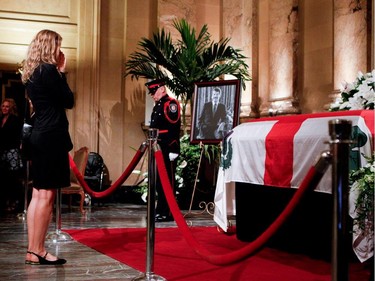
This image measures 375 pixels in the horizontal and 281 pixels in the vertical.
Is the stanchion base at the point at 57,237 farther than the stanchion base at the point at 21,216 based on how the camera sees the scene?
No

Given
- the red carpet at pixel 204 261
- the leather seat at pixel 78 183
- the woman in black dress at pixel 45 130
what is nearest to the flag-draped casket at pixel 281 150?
the red carpet at pixel 204 261

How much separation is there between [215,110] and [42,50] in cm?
311

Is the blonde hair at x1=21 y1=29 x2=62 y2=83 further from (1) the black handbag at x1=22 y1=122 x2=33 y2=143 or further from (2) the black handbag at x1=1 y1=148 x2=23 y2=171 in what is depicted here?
(2) the black handbag at x1=1 y1=148 x2=23 y2=171

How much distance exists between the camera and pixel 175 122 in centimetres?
789

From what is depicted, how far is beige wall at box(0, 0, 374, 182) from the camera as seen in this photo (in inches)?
433

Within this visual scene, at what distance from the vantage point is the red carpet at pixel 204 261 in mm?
4367

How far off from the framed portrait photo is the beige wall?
120 inches

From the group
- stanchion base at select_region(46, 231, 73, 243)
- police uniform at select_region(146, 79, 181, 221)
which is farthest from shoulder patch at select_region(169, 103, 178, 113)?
stanchion base at select_region(46, 231, 73, 243)

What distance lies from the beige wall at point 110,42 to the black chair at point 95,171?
2.00 feet

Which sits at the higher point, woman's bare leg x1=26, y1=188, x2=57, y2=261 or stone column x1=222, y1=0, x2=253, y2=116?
stone column x1=222, y1=0, x2=253, y2=116

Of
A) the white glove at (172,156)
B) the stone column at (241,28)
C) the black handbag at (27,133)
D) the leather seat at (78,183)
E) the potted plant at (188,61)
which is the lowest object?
the leather seat at (78,183)

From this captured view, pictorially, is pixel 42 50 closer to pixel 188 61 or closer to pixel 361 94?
pixel 361 94

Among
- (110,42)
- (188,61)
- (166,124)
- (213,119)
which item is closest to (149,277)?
(213,119)

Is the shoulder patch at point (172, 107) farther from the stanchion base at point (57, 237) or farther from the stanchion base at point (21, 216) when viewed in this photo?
the stanchion base at point (21, 216)
